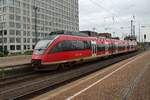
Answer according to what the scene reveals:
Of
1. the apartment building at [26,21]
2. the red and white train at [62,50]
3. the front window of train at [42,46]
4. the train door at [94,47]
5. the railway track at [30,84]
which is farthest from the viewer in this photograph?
the apartment building at [26,21]

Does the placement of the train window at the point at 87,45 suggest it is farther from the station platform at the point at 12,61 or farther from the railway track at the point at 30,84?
the station platform at the point at 12,61

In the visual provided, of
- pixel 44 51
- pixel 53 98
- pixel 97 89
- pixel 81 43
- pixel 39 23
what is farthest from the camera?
pixel 39 23

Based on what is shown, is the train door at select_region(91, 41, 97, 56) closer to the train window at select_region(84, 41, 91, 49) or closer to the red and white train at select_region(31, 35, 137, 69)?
the red and white train at select_region(31, 35, 137, 69)

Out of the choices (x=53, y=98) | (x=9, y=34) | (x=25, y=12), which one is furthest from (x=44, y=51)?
(x=25, y=12)

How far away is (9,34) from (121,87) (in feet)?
256

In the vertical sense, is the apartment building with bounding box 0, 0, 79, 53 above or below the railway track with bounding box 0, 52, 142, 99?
above

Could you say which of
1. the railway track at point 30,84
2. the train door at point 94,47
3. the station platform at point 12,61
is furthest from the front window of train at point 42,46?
the train door at point 94,47

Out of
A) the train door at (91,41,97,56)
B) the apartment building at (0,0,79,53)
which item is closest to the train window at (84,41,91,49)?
the train door at (91,41,97,56)

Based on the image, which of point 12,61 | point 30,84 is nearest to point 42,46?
point 30,84

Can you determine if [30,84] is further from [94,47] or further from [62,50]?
[94,47]

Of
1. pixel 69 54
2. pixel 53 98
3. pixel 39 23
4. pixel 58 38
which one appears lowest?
pixel 53 98

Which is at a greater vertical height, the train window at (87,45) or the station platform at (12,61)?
the train window at (87,45)

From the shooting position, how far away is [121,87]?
12000 mm

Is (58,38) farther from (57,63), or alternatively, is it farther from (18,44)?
(18,44)
